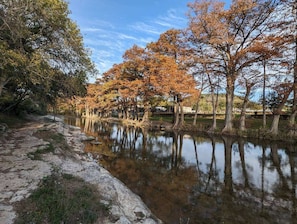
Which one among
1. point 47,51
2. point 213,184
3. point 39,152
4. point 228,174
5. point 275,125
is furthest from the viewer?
point 275,125

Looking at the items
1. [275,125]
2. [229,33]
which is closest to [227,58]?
[229,33]

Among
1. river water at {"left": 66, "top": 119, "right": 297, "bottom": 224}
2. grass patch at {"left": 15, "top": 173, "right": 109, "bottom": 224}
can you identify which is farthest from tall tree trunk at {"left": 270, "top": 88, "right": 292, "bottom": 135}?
grass patch at {"left": 15, "top": 173, "right": 109, "bottom": 224}

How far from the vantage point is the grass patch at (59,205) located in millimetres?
3176

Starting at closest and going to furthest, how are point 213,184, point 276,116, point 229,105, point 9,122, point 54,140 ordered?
point 213,184, point 54,140, point 9,122, point 276,116, point 229,105

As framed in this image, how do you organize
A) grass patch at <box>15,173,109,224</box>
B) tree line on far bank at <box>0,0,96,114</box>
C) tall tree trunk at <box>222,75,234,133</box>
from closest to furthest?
1. grass patch at <box>15,173,109,224</box>
2. tree line on far bank at <box>0,0,96,114</box>
3. tall tree trunk at <box>222,75,234,133</box>

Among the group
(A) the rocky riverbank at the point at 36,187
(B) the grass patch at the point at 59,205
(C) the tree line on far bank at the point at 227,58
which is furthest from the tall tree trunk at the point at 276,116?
(B) the grass patch at the point at 59,205

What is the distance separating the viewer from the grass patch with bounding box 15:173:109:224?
3176mm

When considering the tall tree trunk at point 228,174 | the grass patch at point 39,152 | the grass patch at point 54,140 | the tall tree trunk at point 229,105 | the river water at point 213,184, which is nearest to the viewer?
the river water at point 213,184

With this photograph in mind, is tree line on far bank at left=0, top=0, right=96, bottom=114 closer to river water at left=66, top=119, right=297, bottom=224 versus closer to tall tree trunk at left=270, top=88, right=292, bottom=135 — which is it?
river water at left=66, top=119, right=297, bottom=224

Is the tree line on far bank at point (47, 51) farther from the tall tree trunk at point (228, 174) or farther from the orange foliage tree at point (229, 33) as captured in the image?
the orange foliage tree at point (229, 33)

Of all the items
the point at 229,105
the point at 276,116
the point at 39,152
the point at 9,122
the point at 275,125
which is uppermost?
the point at 229,105

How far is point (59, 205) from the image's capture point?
11.3 feet

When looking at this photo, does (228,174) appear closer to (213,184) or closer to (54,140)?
(213,184)

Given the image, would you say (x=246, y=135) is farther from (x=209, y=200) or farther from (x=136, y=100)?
(x=136, y=100)
